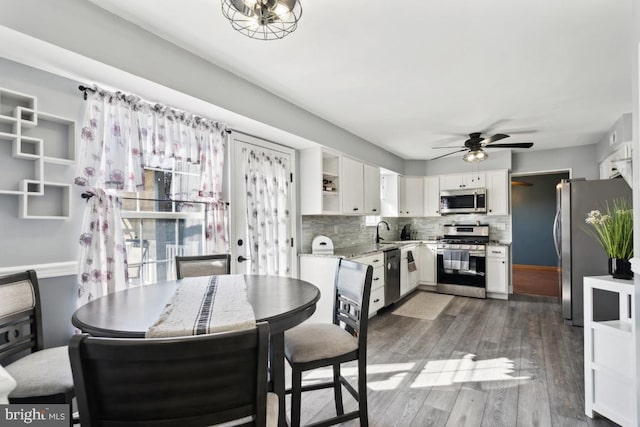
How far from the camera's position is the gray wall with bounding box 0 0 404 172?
5.10 ft

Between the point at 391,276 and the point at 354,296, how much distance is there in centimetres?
279

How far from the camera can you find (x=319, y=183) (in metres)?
3.77

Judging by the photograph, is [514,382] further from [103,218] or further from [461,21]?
[103,218]

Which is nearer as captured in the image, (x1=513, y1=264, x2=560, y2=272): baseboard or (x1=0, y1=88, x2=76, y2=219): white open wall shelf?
(x1=0, y1=88, x2=76, y2=219): white open wall shelf

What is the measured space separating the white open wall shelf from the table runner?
90cm

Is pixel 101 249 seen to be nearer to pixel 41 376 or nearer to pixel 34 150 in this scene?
pixel 34 150

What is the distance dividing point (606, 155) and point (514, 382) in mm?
3666

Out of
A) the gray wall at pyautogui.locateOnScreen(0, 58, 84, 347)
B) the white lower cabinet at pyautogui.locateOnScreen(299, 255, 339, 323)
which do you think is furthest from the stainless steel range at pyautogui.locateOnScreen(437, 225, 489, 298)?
the gray wall at pyautogui.locateOnScreen(0, 58, 84, 347)

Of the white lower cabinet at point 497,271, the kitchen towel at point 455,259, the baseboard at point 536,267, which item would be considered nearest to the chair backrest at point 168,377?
the kitchen towel at point 455,259

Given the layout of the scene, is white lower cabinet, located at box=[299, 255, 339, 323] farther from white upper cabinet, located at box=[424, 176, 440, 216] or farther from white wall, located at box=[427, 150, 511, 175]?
white wall, located at box=[427, 150, 511, 175]

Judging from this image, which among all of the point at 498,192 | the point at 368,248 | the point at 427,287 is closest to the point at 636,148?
the point at 368,248

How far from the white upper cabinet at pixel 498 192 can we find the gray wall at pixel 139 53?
12.3 ft

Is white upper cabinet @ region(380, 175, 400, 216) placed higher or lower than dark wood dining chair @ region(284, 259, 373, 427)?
higher

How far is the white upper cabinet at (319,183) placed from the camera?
3777mm
